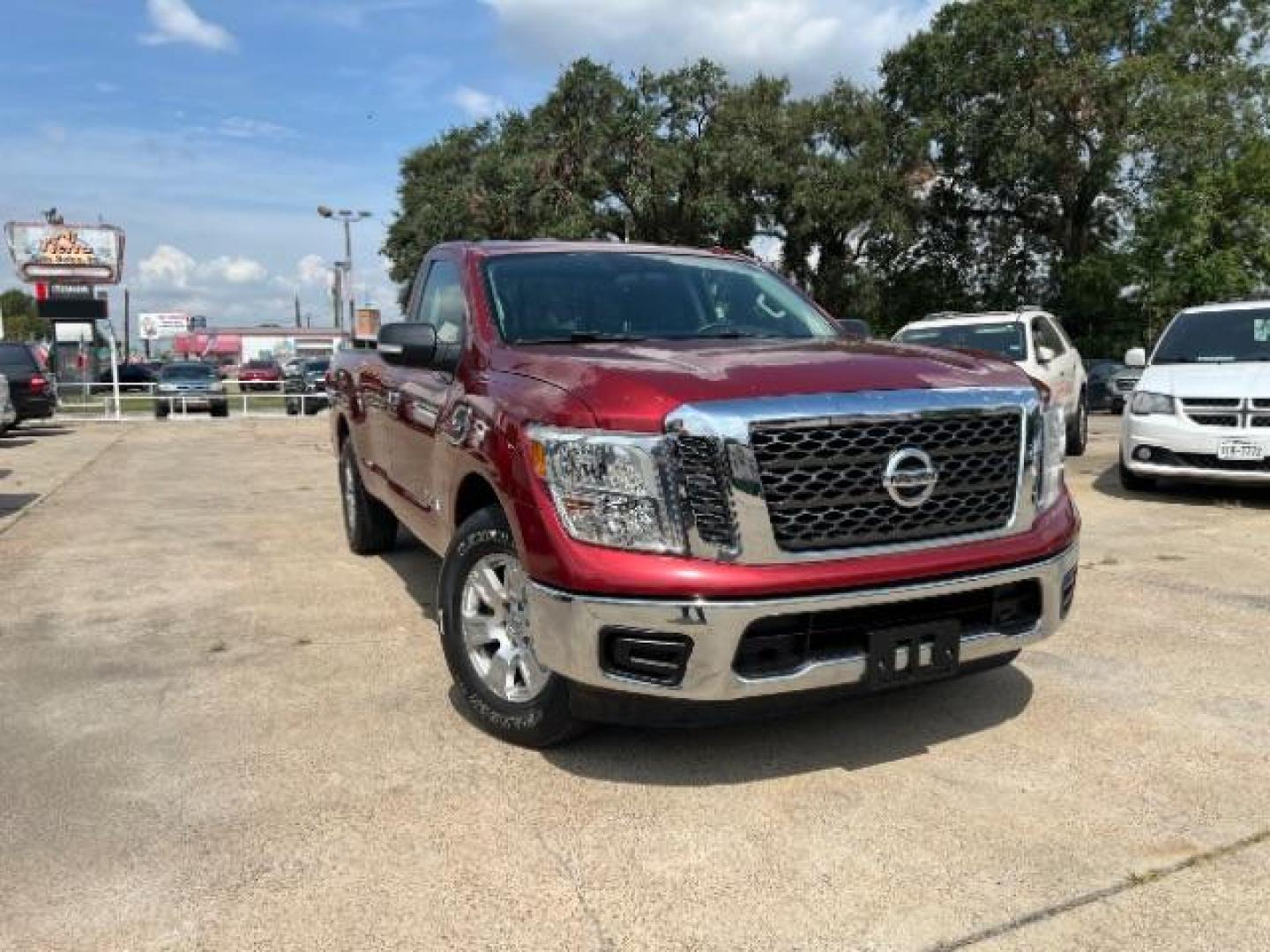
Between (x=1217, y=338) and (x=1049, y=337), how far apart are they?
3.02 metres

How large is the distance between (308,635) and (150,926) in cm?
257

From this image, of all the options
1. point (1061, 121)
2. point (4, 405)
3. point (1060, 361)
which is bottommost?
point (4, 405)

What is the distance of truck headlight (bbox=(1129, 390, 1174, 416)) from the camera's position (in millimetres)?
8453

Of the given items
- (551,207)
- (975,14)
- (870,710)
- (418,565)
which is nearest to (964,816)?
(870,710)

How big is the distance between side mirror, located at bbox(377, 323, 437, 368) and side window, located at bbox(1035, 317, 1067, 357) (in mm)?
8982

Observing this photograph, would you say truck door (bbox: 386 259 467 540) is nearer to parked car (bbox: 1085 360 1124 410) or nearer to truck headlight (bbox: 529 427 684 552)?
truck headlight (bbox: 529 427 684 552)

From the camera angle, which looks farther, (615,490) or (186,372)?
(186,372)

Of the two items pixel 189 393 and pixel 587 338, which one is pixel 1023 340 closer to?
pixel 587 338

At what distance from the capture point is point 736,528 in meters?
3.00

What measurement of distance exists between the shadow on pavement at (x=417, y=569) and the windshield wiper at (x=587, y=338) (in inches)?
69.3

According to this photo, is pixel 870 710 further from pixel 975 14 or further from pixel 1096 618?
pixel 975 14

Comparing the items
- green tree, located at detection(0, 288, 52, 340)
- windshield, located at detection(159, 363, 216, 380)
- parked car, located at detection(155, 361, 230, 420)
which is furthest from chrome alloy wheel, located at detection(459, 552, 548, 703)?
green tree, located at detection(0, 288, 52, 340)

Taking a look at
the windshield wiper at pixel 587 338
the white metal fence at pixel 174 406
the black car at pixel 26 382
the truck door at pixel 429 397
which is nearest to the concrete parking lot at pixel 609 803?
the truck door at pixel 429 397

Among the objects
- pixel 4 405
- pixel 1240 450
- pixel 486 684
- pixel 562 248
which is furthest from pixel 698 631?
pixel 4 405
